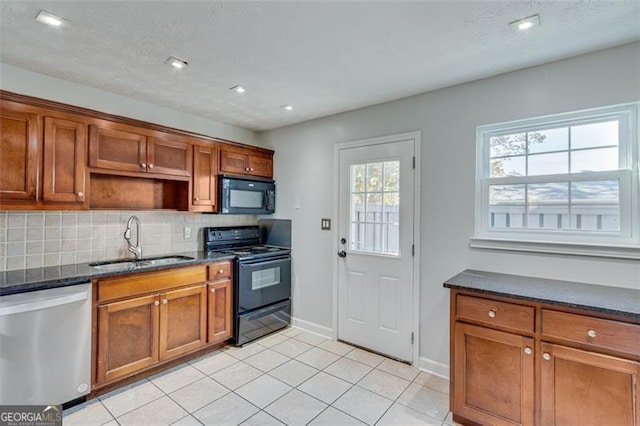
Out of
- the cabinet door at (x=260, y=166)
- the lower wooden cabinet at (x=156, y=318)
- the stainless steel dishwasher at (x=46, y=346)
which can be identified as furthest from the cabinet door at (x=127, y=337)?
the cabinet door at (x=260, y=166)

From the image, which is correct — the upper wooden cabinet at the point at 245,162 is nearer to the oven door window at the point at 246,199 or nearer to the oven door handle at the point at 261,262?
the oven door window at the point at 246,199

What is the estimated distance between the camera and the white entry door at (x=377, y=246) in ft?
9.31

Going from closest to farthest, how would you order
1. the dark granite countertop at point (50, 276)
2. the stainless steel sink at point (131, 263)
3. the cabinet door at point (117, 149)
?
the dark granite countertop at point (50, 276)
the cabinet door at point (117, 149)
the stainless steel sink at point (131, 263)

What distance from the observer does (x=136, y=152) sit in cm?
270

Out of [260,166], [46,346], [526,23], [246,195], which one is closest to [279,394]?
[46,346]

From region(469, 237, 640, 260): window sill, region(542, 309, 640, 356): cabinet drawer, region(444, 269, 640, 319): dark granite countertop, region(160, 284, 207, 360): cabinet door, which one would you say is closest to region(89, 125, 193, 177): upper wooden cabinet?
region(160, 284, 207, 360): cabinet door

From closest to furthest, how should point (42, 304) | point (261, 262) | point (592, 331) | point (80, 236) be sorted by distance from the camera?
point (592, 331) < point (42, 304) < point (80, 236) < point (261, 262)

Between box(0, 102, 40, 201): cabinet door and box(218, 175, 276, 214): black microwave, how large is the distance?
1.48 m

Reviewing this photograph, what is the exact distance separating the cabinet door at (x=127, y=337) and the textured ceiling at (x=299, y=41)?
5.79ft

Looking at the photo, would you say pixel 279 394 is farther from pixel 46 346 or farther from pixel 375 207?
pixel 375 207

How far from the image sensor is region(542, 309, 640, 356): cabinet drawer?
1488 mm

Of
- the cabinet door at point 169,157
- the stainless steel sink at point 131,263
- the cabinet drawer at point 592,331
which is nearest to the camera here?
the cabinet drawer at point 592,331

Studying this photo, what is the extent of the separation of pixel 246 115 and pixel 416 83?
1795 millimetres

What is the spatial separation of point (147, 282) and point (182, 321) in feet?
1.62
